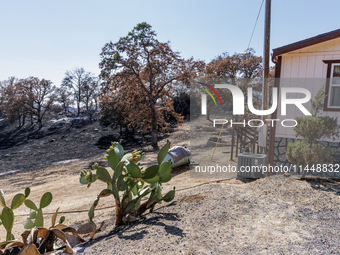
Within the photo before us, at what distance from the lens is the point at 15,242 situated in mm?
2867

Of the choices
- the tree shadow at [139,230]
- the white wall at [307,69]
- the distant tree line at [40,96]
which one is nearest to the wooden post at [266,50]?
the white wall at [307,69]

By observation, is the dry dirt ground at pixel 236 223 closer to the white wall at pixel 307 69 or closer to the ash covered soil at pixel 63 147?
the white wall at pixel 307 69

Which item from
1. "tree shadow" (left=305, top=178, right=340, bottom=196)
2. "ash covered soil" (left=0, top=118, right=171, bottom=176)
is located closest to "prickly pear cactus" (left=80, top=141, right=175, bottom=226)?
"tree shadow" (left=305, top=178, right=340, bottom=196)

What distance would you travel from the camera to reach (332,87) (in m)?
6.78

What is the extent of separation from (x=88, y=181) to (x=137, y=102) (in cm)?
1579

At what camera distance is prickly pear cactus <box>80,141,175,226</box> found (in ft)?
11.6

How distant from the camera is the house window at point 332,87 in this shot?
6.67 metres

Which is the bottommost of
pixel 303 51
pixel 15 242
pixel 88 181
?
pixel 15 242

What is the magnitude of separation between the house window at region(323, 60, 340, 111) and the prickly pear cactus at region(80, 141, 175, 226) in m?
5.37

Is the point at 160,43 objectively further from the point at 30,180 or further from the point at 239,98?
the point at 30,180

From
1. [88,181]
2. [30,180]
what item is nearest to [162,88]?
[30,180]

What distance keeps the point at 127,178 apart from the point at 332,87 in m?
6.16

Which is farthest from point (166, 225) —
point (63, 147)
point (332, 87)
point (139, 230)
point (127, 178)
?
point (63, 147)

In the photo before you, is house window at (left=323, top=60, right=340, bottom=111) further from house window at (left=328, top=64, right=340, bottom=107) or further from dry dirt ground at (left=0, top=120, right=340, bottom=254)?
dry dirt ground at (left=0, top=120, right=340, bottom=254)
